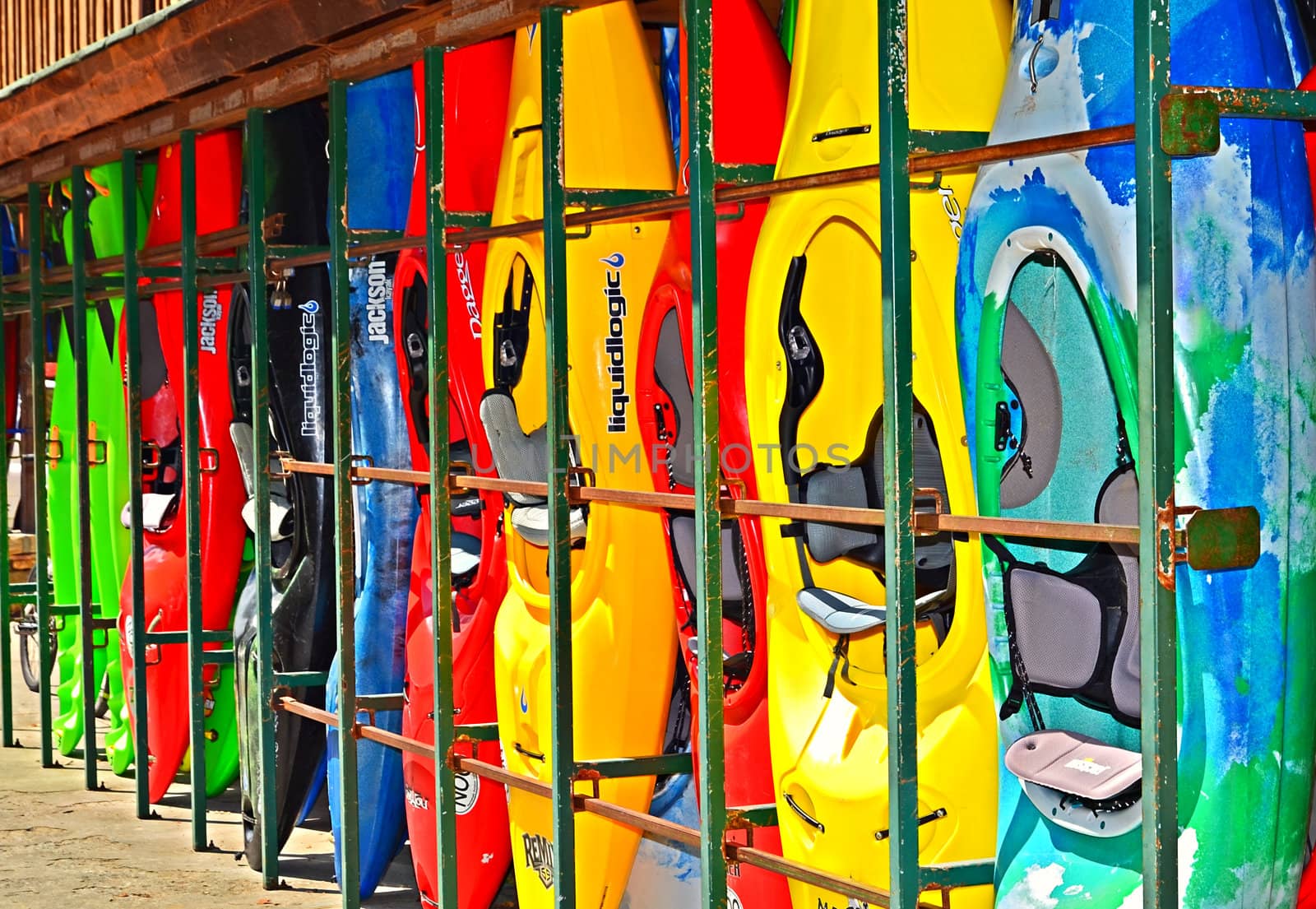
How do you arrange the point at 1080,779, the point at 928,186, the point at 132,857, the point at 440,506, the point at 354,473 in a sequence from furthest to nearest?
1. the point at 132,857
2. the point at 354,473
3. the point at 440,506
4. the point at 928,186
5. the point at 1080,779

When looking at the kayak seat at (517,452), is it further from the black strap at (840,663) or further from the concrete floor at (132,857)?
the concrete floor at (132,857)

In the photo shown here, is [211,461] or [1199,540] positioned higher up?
[211,461]

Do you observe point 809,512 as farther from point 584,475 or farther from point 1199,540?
point 584,475

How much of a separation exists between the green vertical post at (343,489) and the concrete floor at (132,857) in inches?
12.9

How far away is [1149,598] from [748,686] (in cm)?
140

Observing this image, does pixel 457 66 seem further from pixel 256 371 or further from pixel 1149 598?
pixel 1149 598

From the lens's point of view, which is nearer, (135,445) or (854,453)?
(854,453)

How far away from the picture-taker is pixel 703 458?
3.17m

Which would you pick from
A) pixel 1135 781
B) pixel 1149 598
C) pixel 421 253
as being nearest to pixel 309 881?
pixel 421 253

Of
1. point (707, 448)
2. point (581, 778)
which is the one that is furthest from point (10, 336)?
point (707, 448)

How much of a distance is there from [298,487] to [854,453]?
7.40ft

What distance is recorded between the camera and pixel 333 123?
4.27 meters

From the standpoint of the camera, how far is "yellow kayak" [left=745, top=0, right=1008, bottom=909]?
10.0ft

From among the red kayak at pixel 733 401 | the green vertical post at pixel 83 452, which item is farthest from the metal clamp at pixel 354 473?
the green vertical post at pixel 83 452
